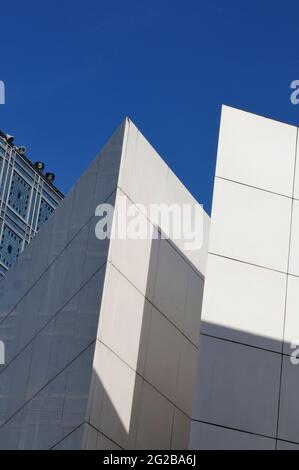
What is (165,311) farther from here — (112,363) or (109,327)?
(112,363)

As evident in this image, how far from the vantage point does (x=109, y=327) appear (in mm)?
20922

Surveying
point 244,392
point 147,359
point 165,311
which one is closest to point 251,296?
point 244,392

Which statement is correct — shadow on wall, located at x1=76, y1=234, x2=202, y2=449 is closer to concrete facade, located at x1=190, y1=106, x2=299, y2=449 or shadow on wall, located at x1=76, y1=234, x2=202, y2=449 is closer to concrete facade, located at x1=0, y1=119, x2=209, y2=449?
concrete facade, located at x1=0, y1=119, x2=209, y2=449

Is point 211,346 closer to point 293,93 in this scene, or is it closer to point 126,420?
point 126,420

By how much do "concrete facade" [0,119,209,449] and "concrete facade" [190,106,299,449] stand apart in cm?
215

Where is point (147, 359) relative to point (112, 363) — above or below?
above

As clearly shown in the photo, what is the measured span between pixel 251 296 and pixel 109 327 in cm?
283

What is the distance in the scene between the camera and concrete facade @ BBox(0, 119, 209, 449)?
20703 millimetres

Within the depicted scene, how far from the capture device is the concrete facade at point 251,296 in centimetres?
1914

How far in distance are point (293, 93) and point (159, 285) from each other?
497cm

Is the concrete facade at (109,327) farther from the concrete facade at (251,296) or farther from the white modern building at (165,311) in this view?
the concrete facade at (251,296)

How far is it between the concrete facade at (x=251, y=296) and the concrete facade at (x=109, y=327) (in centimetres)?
215

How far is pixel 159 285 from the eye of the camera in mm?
23344
